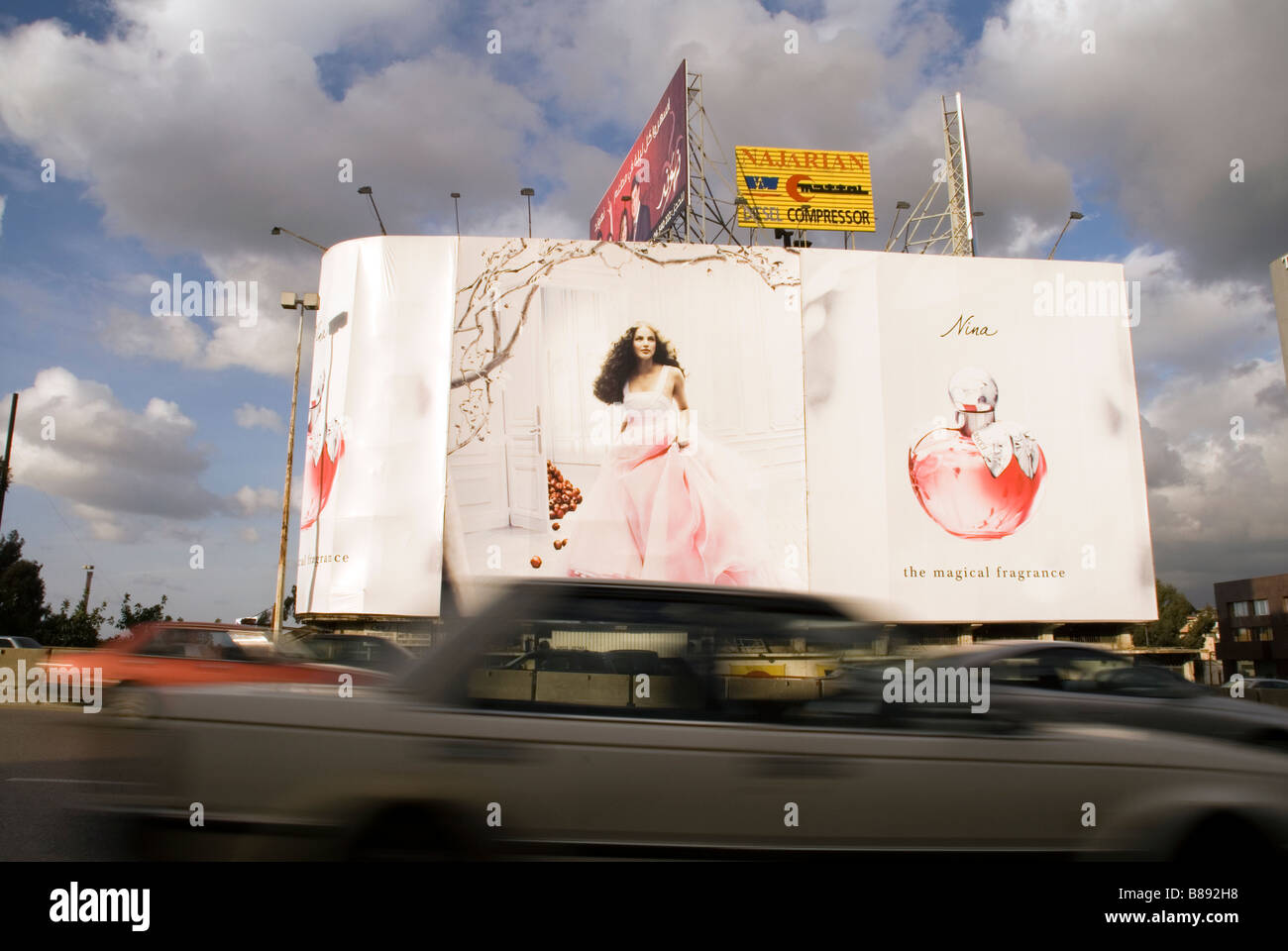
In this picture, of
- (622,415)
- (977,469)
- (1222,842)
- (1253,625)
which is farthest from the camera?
(1253,625)

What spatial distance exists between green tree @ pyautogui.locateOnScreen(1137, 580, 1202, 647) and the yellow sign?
5166cm

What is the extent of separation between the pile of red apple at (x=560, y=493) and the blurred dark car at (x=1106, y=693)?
2280cm

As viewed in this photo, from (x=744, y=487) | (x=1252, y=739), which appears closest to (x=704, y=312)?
(x=744, y=487)

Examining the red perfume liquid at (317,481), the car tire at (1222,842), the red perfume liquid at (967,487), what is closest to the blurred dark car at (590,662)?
the car tire at (1222,842)

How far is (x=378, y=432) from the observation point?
2948 cm

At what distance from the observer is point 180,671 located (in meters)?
8.55

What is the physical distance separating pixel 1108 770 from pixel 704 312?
2797cm

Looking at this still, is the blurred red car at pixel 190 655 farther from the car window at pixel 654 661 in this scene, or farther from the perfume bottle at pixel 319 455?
the perfume bottle at pixel 319 455

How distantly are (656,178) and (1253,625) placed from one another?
6069 centimetres

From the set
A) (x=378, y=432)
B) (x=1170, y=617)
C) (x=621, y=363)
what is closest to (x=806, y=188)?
(x=621, y=363)

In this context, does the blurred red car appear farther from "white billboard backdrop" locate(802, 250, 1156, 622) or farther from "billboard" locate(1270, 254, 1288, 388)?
"billboard" locate(1270, 254, 1288, 388)

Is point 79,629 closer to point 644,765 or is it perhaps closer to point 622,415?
point 622,415

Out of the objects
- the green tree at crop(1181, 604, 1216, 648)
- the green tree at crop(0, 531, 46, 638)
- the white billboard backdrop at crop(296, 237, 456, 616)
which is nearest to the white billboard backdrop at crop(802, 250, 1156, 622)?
the white billboard backdrop at crop(296, 237, 456, 616)
